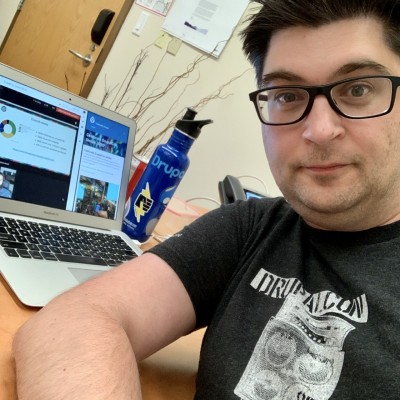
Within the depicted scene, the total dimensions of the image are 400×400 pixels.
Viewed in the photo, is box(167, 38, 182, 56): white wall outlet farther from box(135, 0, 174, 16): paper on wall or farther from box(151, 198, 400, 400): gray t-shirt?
box(151, 198, 400, 400): gray t-shirt

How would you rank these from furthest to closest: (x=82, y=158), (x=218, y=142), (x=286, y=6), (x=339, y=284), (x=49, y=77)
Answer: (x=49, y=77), (x=218, y=142), (x=82, y=158), (x=286, y=6), (x=339, y=284)

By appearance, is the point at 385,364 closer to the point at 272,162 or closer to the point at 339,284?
the point at 339,284

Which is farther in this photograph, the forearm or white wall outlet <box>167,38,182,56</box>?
white wall outlet <box>167,38,182,56</box>

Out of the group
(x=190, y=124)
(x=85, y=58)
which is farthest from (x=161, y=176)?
(x=85, y=58)

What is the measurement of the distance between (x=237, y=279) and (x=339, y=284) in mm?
178

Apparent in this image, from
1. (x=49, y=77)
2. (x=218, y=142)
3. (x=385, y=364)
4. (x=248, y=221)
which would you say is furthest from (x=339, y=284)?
(x=49, y=77)

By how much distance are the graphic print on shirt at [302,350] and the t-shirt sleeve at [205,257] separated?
0.14 m

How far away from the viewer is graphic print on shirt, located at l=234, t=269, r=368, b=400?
0.56 m

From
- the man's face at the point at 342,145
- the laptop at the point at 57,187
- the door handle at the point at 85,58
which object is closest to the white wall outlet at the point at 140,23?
the door handle at the point at 85,58

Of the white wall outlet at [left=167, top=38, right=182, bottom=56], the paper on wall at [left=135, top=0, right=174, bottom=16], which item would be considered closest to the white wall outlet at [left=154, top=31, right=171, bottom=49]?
the white wall outlet at [left=167, top=38, right=182, bottom=56]

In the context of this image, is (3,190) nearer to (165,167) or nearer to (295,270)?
(165,167)

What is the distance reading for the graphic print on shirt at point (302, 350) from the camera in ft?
1.85

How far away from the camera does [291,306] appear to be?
646mm

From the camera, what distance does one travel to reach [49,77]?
2.98 meters
